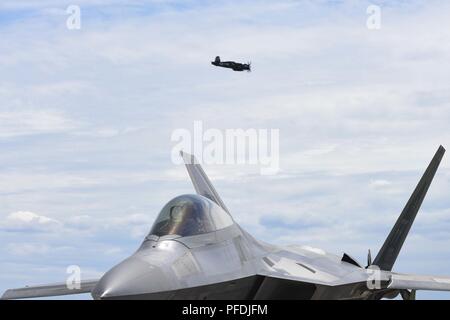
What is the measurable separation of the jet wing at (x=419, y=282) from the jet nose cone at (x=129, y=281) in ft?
38.9

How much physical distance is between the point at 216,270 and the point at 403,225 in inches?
504

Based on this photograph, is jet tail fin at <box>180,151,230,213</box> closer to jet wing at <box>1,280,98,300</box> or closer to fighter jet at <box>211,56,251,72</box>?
jet wing at <box>1,280,98,300</box>

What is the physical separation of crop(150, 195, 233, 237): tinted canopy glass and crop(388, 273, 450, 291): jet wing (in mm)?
9175

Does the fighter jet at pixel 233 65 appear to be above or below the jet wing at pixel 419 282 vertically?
above

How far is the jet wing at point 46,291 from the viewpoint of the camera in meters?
23.3

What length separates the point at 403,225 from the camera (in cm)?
2800

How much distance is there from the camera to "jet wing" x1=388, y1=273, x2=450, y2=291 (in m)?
25.3

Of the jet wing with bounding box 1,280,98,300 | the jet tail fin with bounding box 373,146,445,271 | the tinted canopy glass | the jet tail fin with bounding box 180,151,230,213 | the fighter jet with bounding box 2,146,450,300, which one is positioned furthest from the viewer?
the jet tail fin with bounding box 180,151,230,213

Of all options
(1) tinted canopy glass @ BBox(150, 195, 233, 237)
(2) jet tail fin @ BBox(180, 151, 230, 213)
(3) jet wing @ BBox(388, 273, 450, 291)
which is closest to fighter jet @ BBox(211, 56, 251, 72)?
(2) jet tail fin @ BBox(180, 151, 230, 213)

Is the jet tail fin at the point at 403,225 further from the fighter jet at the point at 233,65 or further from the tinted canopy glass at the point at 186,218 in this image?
the fighter jet at the point at 233,65

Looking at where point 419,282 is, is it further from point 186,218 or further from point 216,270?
point 186,218

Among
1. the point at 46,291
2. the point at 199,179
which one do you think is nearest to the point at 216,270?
the point at 46,291

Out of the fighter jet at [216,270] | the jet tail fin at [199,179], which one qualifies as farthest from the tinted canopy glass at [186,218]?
the jet tail fin at [199,179]
